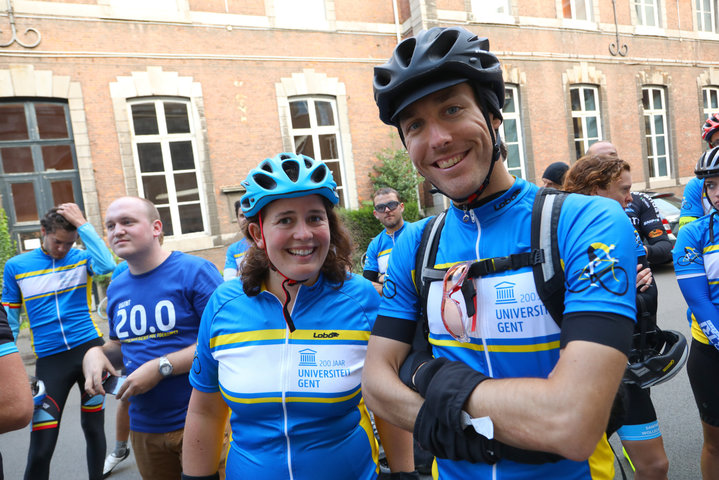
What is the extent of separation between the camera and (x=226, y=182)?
12.8 metres

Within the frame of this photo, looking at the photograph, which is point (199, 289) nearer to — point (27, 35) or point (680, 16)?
point (27, 35)

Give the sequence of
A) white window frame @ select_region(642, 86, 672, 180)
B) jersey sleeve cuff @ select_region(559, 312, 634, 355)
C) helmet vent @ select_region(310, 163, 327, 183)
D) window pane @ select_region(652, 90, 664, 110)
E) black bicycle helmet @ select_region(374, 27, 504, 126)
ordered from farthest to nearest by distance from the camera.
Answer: window pane @ select_region(652, 90, 664, 110), white window frame @ select_region(642, 86, 672, 180), helmet vent @ select_region(310, 163, 327, 183), black bicycle helmet @ select_region(374, 27, 504, 126), jersey sleeve cuff @ select_region(559, 312, 634, 355)

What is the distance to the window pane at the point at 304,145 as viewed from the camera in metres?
13.8

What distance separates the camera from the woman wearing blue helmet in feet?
6.10

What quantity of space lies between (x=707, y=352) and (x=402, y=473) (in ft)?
6.81

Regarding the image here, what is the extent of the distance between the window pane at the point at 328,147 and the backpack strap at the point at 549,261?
13.2 metres

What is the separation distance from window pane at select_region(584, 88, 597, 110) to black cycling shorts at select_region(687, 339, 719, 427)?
17445 mm

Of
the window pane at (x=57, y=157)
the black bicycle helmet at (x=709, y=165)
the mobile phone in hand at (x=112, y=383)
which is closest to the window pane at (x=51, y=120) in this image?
the window pane at (x=57, y=157)

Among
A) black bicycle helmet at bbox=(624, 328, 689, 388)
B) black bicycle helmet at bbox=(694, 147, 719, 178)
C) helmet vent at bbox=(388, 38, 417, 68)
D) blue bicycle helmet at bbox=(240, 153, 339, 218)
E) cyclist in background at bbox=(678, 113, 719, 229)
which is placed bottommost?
black bicycle helmet at bbox=(624, 328, 689, 388)

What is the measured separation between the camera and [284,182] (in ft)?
6.41

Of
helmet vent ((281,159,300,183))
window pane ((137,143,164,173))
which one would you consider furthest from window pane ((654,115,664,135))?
helmet vent ((281,159,300,183))

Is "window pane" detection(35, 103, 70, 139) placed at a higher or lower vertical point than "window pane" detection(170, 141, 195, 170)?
higher

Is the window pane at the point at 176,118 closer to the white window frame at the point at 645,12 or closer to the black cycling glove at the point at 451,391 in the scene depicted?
the black cycling glove at the point at 451,391

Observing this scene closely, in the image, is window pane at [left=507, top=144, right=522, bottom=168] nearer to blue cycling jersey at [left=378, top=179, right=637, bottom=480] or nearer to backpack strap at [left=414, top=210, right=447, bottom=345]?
backpack strap at [left=414, top=210, right=447, bottom=345]
